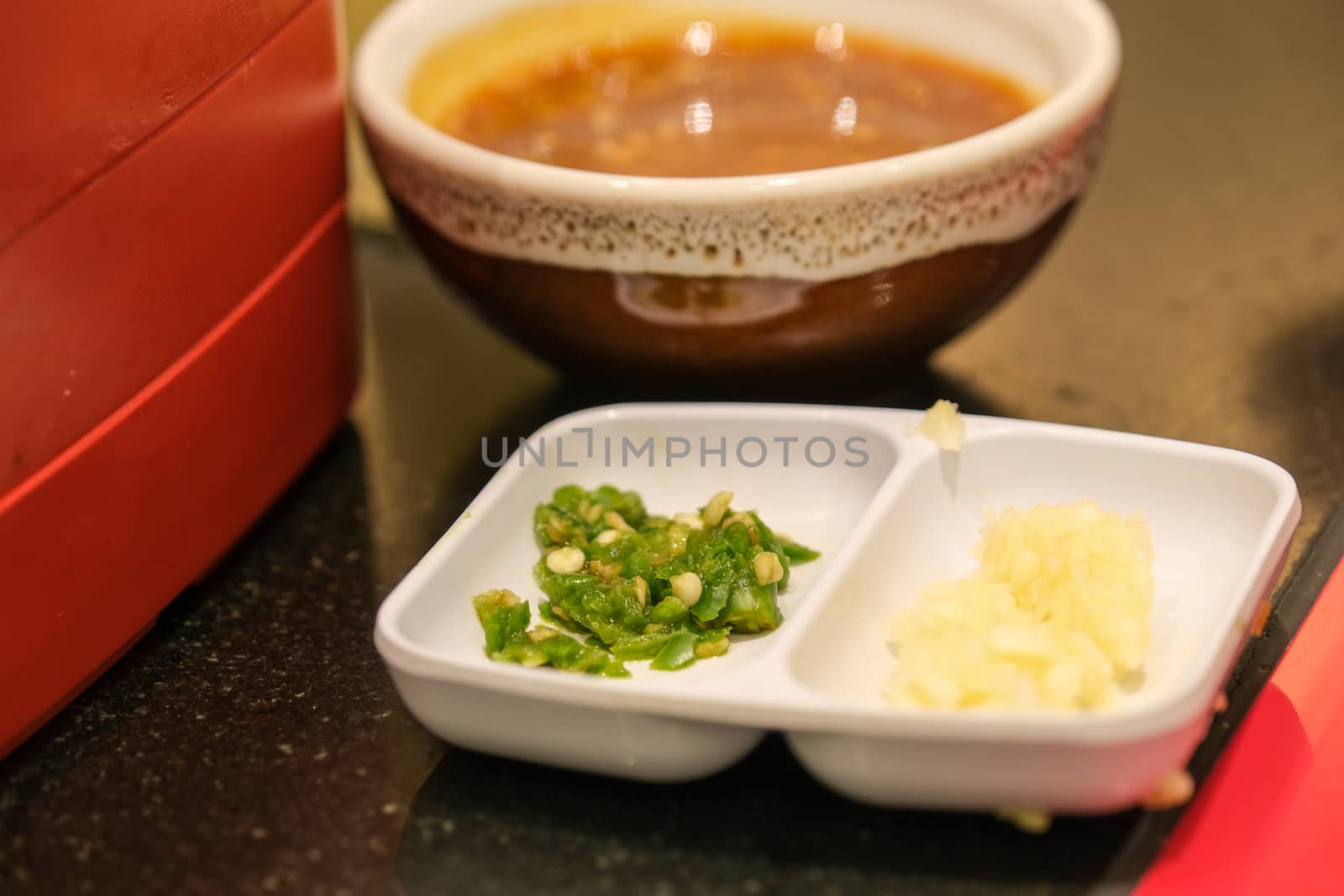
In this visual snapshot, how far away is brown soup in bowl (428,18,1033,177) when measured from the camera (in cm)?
119

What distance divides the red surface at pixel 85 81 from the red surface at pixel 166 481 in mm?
155

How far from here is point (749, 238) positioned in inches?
38.1

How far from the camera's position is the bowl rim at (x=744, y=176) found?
949 millimetres

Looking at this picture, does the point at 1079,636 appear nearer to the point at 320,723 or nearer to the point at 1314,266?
the point at 320,723

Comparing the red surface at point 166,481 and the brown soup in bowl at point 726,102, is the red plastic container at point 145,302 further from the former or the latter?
the brown soup in bowl at point 726,102

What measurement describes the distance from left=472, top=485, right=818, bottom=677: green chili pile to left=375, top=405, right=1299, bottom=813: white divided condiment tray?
0.02m

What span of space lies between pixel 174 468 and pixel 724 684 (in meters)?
0.42

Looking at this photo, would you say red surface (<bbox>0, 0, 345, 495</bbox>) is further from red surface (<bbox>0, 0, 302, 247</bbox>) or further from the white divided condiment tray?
the white divided condiment tray

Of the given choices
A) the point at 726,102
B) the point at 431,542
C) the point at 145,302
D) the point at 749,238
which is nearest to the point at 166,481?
the point at 145,302

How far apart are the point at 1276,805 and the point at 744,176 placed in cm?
52

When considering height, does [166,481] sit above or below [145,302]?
below

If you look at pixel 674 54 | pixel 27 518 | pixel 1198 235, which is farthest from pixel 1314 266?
pixel 27 518

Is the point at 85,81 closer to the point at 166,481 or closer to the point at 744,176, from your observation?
the point at 166,481

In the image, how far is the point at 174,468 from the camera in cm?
94
